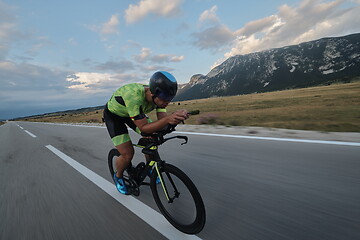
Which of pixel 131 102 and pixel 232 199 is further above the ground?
pixel 131 102

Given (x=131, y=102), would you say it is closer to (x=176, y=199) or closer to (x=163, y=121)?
(x=163, y=121)

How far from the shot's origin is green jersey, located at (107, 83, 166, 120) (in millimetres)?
1990

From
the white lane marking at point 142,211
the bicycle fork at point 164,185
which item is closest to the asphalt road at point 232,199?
the white lane marking at point 142,211

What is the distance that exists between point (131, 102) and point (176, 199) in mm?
1224

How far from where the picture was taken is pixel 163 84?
6.17 ft

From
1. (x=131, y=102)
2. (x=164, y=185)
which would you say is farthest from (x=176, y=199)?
(x=131, y=102)

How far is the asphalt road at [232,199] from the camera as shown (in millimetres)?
A: 1836

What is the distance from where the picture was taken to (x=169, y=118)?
5.34 feet

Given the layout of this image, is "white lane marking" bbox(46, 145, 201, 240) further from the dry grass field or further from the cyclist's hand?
the dry grass field

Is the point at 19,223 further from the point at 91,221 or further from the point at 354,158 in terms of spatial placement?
the point at 354,158

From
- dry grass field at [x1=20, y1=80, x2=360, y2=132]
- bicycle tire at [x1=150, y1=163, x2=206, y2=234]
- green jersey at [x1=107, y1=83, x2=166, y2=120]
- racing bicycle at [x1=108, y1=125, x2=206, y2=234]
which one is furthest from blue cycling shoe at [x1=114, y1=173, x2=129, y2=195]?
dry grass field at [x1=20, y1=80, x2=360, y2=132]

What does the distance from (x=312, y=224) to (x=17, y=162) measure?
22.5 feet

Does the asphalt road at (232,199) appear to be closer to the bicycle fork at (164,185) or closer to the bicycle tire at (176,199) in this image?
the bicycle tire at (176,199)

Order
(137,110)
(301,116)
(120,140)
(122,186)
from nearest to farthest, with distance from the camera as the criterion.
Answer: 1. (137,110)
2. (120,140)
3. (122,186)
4. (301,116)
